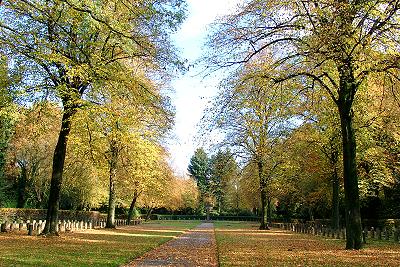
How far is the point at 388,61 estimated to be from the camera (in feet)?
46.1

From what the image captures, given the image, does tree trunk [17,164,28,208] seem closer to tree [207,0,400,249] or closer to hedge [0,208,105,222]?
hedge [0,208,105,222]

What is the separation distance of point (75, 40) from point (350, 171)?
40.6 ft

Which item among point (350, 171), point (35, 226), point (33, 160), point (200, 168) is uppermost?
point (200, 168)

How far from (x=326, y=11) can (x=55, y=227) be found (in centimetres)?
1591

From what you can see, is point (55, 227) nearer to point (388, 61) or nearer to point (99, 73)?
point (99, 73)

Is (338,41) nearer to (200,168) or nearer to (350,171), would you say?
(350,171)

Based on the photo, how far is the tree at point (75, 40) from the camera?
1238 cm

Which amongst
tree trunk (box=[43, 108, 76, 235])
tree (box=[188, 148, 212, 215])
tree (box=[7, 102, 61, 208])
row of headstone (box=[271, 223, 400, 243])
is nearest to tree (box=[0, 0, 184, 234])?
tree trunk (box=[43, 108, 76, 235])

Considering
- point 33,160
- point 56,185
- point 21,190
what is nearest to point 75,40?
point 56,185

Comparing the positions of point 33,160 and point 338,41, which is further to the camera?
point 33,160

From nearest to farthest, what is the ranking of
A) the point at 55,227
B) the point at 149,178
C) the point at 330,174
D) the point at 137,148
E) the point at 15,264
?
1. the point at 15,264
2. the point at 55,227
3. the point at 137,148
4. the point at 330,174
5. the point at 149,178

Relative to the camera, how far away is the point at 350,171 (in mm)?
17109

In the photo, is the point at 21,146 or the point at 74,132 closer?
the point at 74,132

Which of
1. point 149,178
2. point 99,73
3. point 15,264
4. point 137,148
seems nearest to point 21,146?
point 149,178
